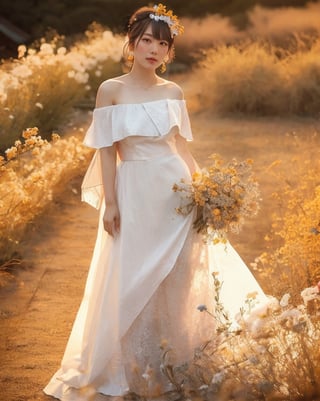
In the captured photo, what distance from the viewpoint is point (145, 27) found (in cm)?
340

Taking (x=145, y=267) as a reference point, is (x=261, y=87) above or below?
above

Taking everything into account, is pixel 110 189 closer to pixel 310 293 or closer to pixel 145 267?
pixel 145 267

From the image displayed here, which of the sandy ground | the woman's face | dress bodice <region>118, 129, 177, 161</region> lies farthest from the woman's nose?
the sandy ground

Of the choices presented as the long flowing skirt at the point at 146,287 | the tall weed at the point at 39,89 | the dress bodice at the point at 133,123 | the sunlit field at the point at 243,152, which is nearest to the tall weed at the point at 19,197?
the sunlit field at the point at 243,152

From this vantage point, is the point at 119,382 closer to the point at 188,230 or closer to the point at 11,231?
the point at 188,230

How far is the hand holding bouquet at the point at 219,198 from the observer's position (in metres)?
3.38

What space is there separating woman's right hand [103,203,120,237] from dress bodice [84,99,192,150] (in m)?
0.24

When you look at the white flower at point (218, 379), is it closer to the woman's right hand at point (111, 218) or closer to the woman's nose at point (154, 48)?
the woman's right hand at point (111, 218)

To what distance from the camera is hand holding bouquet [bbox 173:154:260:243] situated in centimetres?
338

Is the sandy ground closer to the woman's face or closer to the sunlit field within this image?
the sunlit field

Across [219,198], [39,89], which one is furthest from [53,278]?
[39,89]

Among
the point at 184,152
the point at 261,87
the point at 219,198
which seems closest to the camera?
the point at 219,198

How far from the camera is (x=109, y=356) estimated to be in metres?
3.50

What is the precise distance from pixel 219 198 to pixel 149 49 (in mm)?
648
